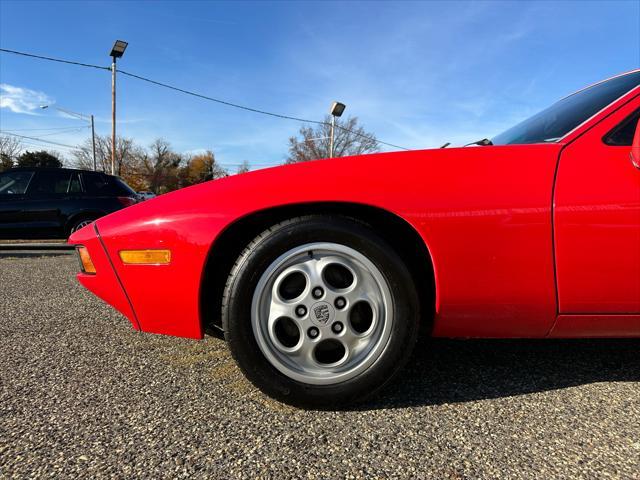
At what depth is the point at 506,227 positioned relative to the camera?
4.96 feet

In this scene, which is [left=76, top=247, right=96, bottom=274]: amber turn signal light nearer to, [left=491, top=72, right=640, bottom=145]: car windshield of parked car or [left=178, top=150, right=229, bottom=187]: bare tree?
[left=491, top=72, right=640, bottom=145]: car windshield of parked car

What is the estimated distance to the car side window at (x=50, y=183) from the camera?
6.82 metres

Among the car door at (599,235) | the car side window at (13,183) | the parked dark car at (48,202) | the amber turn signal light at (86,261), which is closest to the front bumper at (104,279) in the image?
the amber turn signal light at (86,261)

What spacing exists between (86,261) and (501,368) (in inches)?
80.2

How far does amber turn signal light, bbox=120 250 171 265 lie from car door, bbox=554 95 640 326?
1.53m

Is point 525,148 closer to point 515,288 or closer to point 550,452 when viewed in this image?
point 515,288

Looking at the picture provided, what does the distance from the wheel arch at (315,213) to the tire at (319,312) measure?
0.25ft

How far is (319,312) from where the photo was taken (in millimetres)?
1553

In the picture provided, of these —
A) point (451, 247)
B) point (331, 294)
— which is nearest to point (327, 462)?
point (331, 294)

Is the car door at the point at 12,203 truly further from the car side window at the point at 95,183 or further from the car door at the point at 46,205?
the car side window at the point at 95,183

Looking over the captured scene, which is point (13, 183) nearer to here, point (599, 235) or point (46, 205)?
point (46, 205)

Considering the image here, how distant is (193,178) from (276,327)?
63588 mm

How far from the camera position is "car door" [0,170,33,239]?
6.62m

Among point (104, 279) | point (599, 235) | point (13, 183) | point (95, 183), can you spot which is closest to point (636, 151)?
point (599, 235)
